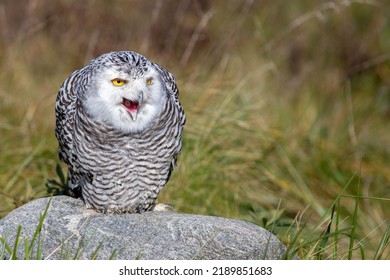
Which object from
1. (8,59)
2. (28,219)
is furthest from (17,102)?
(28,219)

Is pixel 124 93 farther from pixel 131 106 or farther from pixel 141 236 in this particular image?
pixel 141 236

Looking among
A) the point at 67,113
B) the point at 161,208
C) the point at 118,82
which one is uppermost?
the point at 118,82

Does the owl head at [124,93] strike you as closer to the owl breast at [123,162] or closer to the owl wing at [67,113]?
the owl breast at [123,162]

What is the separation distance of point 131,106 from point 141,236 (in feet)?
2.07

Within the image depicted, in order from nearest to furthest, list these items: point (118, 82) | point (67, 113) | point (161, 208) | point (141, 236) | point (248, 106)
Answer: point (118, 82) < point (141, 236) < point (67, 113) < point (161, 208) < point (248, 106)

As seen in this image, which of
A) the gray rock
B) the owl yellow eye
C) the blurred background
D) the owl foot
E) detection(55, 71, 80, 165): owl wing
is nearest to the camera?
the owl yellow eye

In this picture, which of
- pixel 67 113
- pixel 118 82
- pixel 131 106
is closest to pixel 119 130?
pixel 131 106

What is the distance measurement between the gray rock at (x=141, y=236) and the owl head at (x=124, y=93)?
510mm

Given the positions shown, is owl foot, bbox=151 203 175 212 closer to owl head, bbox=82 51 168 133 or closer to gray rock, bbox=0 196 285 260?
gray rock, bbox=0 196 285 260

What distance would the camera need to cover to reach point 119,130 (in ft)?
12.2

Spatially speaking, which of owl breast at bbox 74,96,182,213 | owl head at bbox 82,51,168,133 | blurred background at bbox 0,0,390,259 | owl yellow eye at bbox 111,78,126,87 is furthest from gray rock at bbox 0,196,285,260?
owl yellow eye at bbox 111,78,126,87

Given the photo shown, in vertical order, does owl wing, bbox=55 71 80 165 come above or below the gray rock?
above

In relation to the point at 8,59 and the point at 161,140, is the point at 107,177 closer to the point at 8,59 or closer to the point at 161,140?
the point at 161,140

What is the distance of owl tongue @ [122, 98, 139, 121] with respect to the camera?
3680mm
